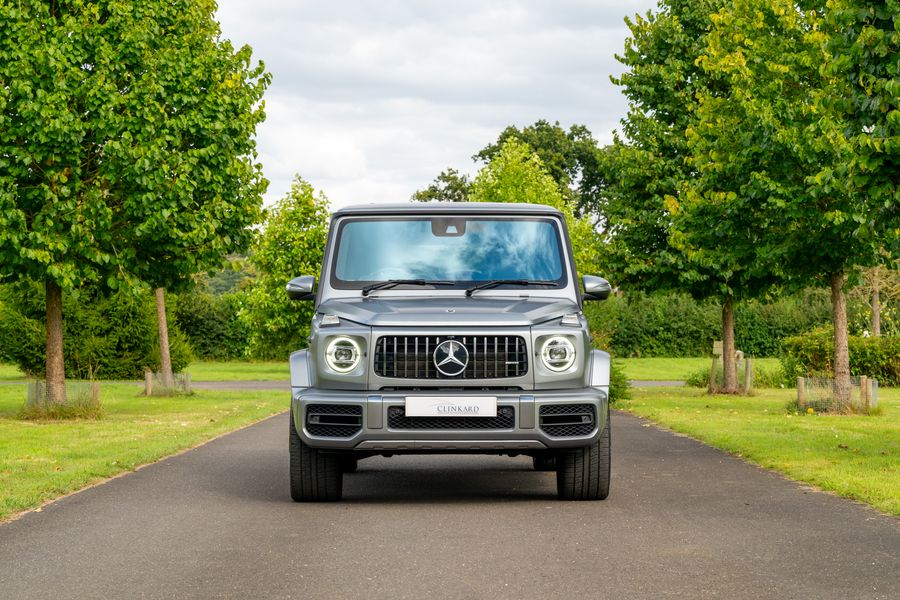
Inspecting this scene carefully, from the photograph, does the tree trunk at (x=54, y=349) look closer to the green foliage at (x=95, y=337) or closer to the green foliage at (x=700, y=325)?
the green foliage at (x=95, y=337)

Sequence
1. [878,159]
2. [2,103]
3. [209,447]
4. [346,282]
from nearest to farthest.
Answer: [346,282] → [878,159] → [209,447] → [2,103]

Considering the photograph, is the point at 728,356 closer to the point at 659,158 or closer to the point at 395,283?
the point at 659,158

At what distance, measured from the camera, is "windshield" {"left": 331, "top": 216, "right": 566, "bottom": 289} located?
10.0 meters

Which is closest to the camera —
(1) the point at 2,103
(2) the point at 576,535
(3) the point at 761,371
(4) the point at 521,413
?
(2) the point at 576,535

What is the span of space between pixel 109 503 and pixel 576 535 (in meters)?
3.75

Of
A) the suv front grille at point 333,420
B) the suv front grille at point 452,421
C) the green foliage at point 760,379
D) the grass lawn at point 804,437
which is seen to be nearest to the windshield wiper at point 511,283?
the suv front grille at point 452,421

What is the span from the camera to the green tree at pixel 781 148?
17.6 meters

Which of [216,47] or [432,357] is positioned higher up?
[216,47]

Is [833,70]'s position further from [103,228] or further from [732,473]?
[103,228]

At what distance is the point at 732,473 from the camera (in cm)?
1160

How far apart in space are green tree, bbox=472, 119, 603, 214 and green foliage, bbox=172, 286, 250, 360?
87.1 feet

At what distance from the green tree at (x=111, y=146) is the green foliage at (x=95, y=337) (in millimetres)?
16376

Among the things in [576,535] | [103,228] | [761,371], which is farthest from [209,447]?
[761,371]

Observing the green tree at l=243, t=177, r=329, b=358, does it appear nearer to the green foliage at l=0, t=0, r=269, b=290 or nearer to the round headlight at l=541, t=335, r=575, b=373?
the green foliage at l=0, t=0, r=269, b=290
